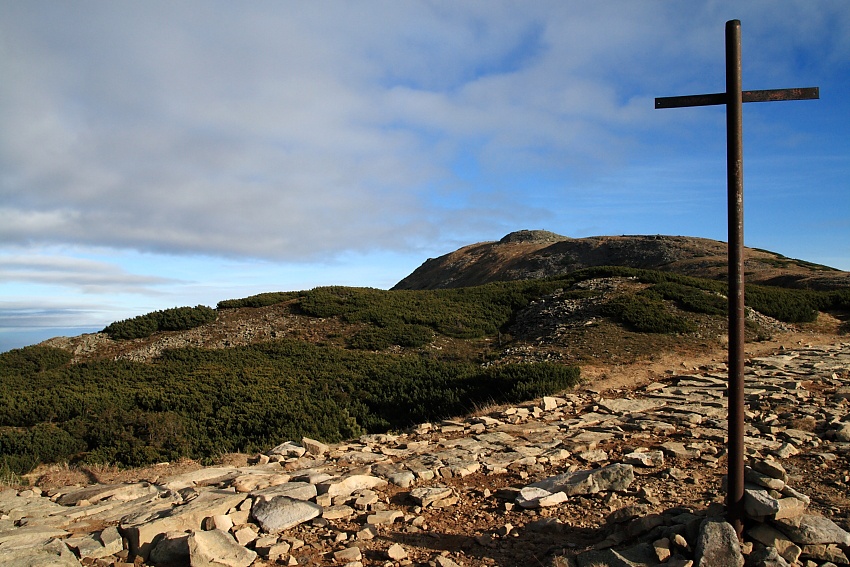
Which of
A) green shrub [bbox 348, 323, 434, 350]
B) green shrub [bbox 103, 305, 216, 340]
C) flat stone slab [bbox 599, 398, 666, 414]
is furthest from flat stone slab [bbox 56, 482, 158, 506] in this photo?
green shrub [bbox 103, 305, 216, 340]

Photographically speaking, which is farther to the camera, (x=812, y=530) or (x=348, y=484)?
(x=348, y=484)

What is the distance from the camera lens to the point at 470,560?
13.5ft

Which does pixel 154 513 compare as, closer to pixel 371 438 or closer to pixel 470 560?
pixel 470 560

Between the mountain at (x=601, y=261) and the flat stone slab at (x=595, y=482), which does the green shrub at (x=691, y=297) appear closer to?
the mountain at (x=601, y=261)

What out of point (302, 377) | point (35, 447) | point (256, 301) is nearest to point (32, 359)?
point (256, 301)

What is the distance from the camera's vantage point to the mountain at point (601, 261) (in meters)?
33.9

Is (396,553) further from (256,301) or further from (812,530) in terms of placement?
(256,301)

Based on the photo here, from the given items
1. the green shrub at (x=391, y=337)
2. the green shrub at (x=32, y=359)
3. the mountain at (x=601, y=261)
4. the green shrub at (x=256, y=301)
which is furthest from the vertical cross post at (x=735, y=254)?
the mountain at (x=601, y=261)

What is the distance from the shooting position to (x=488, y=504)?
17.1 ft

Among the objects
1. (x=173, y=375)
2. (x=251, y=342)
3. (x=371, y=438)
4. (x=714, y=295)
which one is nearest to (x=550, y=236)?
(x=714, y=295)

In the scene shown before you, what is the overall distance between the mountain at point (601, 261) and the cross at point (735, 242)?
1191 inches

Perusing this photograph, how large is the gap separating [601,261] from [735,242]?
49094mm

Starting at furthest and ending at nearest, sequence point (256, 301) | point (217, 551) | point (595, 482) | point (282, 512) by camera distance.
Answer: point (256, 301), point (595, 482), point (282, 512), point (217, 551)

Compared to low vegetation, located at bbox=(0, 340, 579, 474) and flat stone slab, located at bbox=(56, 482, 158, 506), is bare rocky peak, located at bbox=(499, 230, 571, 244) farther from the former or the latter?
flat stone slab, located at bbox=(56, 482, 158, 506)
